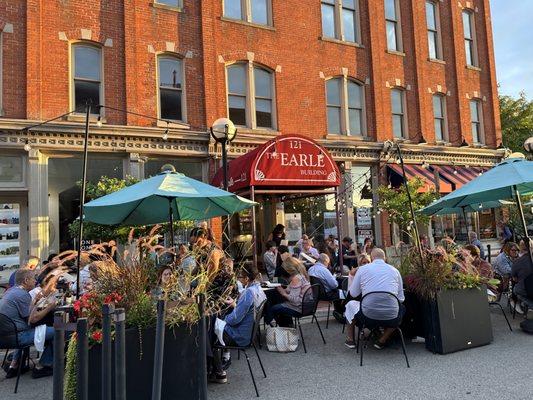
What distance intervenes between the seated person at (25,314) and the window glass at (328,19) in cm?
1315

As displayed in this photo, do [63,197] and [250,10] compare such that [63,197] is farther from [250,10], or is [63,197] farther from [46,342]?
[250,10]

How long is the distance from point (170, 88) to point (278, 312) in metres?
8.40

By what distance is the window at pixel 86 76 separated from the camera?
39.5 feet

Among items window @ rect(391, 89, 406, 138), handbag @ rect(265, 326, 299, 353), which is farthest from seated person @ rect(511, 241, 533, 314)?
window @ rect(391, 89, 406, 138)

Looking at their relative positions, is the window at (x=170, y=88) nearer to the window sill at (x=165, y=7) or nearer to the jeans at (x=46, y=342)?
the window sill at (x=165, y=7)

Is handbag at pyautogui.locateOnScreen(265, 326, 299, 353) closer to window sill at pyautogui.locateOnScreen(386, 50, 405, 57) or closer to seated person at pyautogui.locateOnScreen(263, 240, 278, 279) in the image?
seated person at pyautogui.locateOnScreen(263, 240, 278, 279)

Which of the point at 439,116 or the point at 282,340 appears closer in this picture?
the point at 282,340

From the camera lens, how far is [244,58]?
14234 millimetres

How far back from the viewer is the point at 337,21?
16328 mm

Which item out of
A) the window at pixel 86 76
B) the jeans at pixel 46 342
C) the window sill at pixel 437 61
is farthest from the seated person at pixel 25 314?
the window sill at pixel 437 61

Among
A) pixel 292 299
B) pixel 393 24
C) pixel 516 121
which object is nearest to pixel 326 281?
pixel 292 299

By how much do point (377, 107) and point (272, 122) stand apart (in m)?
4.27

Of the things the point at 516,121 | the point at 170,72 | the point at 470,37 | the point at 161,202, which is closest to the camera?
the point at 161,202

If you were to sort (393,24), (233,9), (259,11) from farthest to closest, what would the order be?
(393,24) < (259,11) < (233,9)
